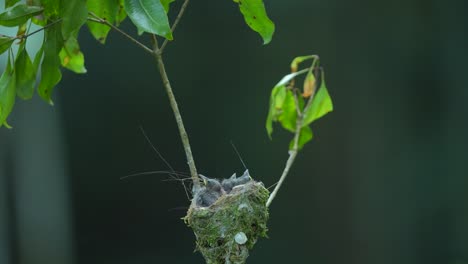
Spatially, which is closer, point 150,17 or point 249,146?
point 150,17

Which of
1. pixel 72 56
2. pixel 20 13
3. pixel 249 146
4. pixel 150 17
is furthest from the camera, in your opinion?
pixel 249 146

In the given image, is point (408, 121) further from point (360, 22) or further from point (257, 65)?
point (257, 65)

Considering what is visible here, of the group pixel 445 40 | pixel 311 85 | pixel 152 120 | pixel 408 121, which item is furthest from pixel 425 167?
pixel 311 85

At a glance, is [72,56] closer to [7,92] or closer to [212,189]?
[7,92]

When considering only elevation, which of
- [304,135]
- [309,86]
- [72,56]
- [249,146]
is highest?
[72,56]

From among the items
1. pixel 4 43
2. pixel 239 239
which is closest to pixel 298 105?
pixel 239 239

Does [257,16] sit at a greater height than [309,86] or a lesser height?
→ greater

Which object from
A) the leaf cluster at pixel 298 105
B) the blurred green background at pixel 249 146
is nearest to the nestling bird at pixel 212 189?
the leaf cluster at pixel 298 105
